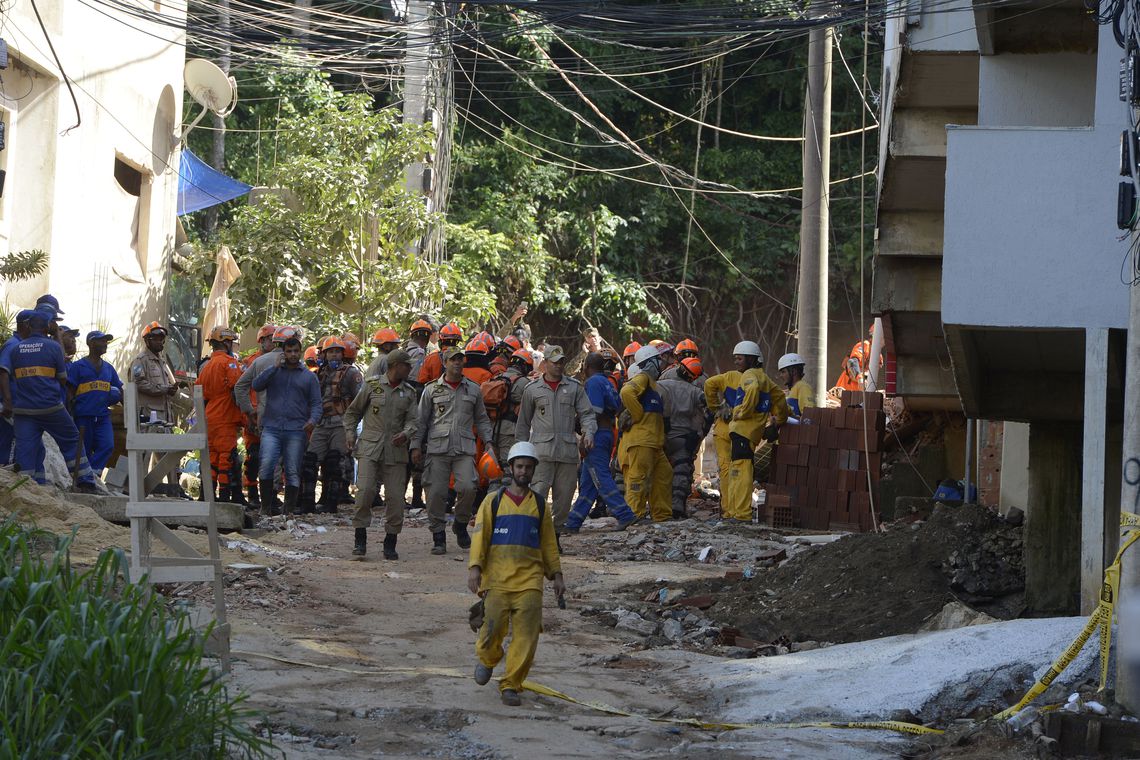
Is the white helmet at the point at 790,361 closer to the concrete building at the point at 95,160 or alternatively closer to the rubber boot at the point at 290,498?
the rubber boot at the point at 290,498

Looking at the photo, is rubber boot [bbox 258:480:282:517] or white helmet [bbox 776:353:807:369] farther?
white helmet [bbox 776:353:807:369]

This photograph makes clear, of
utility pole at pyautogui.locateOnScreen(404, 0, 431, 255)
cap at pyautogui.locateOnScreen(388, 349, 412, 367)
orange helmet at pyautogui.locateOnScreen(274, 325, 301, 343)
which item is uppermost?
utility pole at pyautogui.locateOnScreen(404, 0, 431, 255)

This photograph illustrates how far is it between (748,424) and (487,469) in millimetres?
3032

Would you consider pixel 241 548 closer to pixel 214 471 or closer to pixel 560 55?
pixel 214 471

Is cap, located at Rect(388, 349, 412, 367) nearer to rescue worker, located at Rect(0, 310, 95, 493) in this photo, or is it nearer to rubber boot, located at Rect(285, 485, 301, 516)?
rescue worker, located at Rect(0, 310, 95, 493)

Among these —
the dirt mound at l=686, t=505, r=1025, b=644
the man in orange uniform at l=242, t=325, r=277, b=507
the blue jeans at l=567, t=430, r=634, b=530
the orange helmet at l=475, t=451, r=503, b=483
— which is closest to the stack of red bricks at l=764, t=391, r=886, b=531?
the blue jeans at l=567, t=430, r=634, b=530

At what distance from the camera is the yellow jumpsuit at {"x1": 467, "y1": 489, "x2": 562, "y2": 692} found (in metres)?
7.96

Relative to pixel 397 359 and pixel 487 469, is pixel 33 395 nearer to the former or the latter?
pixel 397 359

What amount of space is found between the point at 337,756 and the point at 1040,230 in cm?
557

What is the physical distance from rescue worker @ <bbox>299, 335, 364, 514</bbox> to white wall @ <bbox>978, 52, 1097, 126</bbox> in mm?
7775

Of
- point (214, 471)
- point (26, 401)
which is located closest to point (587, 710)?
point (26, 401)

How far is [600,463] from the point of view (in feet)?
51.6

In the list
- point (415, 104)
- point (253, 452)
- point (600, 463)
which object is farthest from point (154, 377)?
point (415, 104)

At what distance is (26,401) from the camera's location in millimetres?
12258
